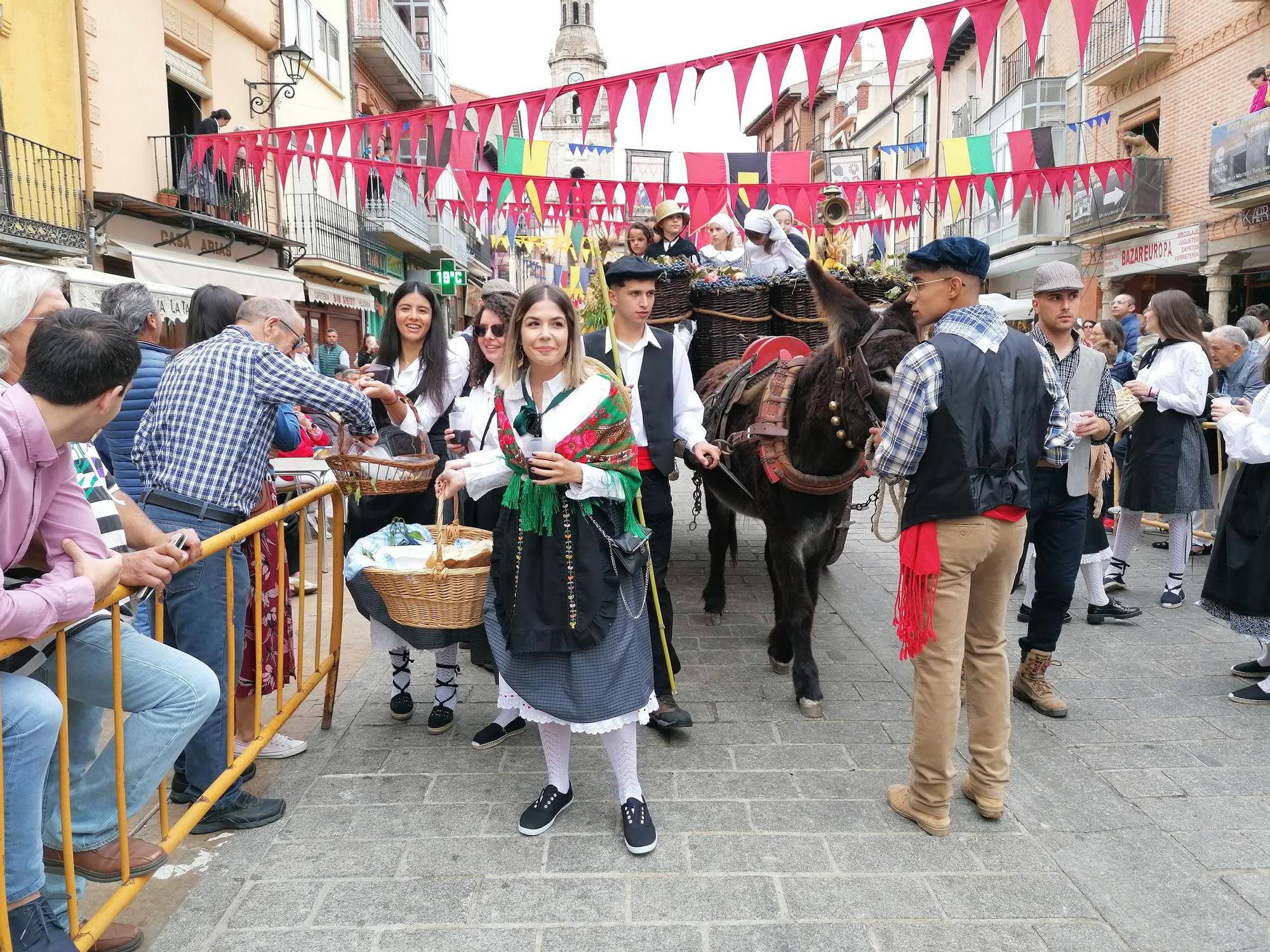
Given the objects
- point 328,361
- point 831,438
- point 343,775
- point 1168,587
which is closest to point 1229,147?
point 1168,587

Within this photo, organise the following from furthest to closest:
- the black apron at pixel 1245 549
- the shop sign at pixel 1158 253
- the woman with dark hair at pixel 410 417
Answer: the shop sign at pixel 1158 253, the black apron at pixel 1245 549, the woman with dark hair at pixel 410 417

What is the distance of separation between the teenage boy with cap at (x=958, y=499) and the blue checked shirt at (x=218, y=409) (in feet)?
6.77

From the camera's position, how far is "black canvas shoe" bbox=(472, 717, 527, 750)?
12.6 feet

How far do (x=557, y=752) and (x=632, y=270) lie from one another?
213cm

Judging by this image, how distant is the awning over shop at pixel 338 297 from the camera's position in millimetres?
19188

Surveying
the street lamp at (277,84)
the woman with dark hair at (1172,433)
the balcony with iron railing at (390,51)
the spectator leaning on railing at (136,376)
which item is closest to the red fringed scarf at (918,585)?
the spectator leaning on railing at (136,376)

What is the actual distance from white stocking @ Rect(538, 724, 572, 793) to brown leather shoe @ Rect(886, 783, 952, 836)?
124 centimetres

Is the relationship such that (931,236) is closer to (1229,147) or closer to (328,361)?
(1229,147)

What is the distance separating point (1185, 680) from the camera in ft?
15.1

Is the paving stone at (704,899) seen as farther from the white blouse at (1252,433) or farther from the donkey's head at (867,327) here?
the white blouse at (1252,433)

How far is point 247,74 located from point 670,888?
58.5 ft

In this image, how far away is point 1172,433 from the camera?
6113 mm

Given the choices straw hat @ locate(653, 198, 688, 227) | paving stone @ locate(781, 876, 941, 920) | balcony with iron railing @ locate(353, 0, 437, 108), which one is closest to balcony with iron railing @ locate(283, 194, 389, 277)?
balcony with iron railing @ locate(353, 0, 437, 108)

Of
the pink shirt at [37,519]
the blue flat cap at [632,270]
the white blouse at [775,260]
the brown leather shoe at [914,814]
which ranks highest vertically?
the white blouse at [775,260]
